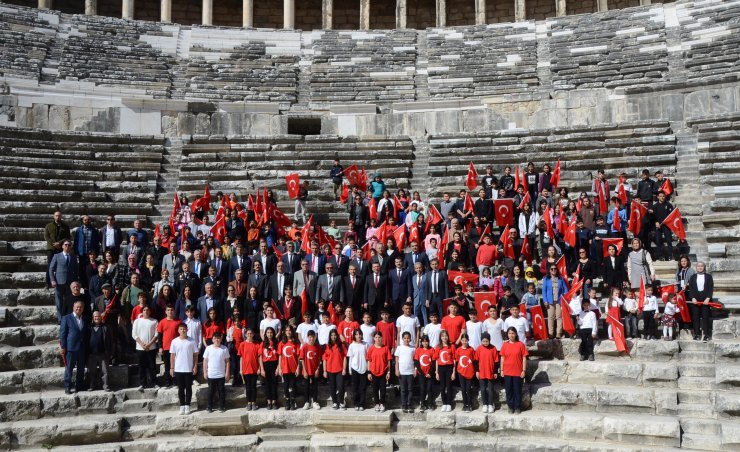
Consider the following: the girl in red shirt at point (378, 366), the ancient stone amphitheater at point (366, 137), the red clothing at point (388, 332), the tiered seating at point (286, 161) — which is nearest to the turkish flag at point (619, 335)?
the ancient stone amphitheater at point (366, 137)

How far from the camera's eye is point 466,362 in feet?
35.8

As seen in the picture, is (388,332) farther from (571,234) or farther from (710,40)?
(710,40)

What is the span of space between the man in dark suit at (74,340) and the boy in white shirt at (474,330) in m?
5.55

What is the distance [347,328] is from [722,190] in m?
8.43

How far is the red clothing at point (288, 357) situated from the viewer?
1122 centimetres

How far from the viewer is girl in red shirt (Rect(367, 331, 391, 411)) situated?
439 inches

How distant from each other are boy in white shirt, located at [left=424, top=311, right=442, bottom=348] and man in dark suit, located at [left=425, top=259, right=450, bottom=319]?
17.0 inches

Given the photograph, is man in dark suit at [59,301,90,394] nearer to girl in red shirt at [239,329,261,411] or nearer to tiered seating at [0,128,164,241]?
girl in red shirt at [239,329,261,411]

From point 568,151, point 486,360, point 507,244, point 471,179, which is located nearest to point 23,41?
point 471,179

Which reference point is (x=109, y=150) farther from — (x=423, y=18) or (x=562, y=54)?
(x=423, y=18)

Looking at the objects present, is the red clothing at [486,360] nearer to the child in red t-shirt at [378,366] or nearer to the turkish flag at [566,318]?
the child in red t-shirt at [378,366]

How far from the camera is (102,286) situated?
11.9 m

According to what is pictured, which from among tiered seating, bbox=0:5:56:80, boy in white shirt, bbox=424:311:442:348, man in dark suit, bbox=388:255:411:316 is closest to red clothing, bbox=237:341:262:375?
man in dark suit, bbox=388:255:411:316

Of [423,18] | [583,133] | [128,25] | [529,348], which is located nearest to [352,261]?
[529,348]
